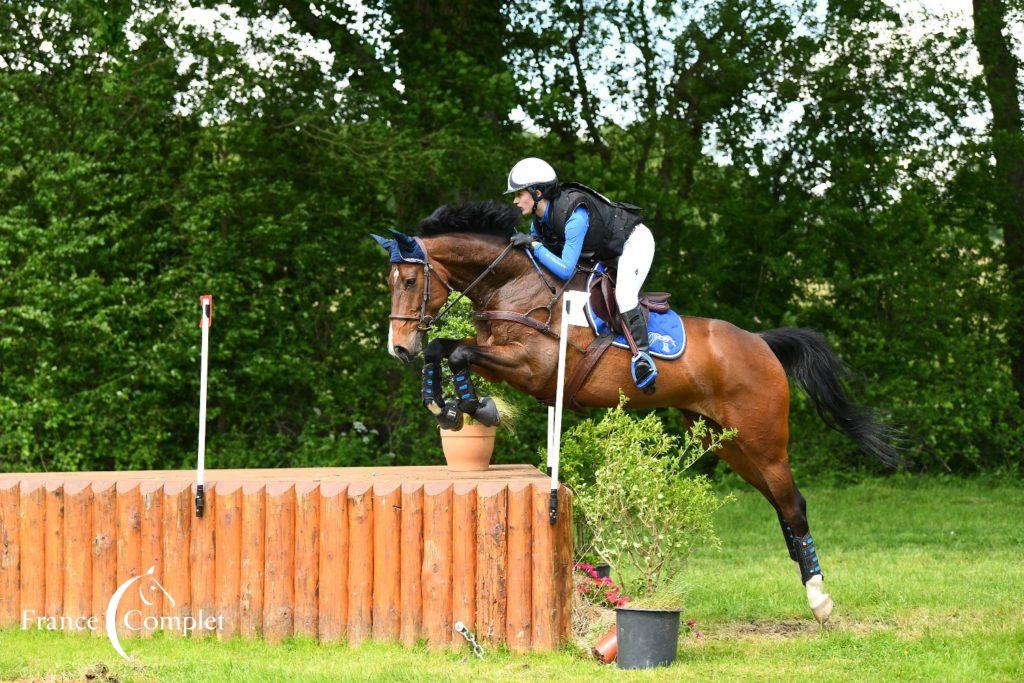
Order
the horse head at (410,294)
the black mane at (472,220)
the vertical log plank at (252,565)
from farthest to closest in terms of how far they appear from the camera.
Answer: the black mane at (472,220), the horse head at (410,294), the vertical log plank at (252,565)

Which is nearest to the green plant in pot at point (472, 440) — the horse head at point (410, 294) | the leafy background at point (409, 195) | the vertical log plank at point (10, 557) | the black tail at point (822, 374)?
the horse head at point (410, 294)

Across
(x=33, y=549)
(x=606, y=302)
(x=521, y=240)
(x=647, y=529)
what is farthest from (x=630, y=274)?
(x=33, y=549)

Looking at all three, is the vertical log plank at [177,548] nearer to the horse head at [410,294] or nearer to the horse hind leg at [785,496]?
the horse head at [410,294]

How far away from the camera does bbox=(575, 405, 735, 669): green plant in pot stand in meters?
4.79

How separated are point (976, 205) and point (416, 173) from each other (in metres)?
6.72

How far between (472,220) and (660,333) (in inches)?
44.3

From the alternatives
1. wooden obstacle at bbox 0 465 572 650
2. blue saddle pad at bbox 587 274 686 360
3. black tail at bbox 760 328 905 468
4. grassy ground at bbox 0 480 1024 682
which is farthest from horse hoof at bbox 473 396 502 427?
black tail at bbox 760 328 905 468

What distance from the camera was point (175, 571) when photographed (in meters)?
5.34

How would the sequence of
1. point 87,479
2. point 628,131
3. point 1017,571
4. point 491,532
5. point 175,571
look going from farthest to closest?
point 628,131
point 1017,571
point 87,479
point 175,571
point 491,532

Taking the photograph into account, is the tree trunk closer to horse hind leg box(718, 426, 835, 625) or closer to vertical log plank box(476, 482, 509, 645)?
horse hind leg box(718, 426, 835, 625)

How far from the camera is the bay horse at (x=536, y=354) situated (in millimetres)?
5574

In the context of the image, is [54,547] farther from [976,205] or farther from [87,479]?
[976,205]

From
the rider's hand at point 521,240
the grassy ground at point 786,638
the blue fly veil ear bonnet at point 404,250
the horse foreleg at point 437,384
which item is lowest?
the grassy ground at point 786,638

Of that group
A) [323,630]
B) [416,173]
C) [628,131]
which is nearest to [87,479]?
[323,630]
